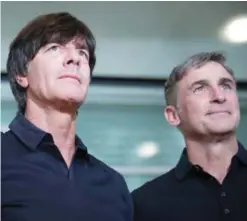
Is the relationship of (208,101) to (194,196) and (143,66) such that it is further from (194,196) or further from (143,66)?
(143,66)

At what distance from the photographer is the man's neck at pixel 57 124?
0.81 m

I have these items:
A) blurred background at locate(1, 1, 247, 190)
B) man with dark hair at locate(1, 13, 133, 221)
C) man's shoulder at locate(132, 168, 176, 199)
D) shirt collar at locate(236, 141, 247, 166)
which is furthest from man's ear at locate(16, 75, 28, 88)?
blurred background at locate(1, 1, 247, 190)

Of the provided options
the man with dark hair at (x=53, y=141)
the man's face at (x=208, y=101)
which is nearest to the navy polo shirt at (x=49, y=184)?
the man with dark hair at (x=53, y=141)

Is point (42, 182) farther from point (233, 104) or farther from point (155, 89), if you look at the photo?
point (155, 89)

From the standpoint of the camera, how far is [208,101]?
3.10 ft

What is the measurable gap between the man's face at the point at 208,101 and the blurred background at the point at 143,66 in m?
0.66

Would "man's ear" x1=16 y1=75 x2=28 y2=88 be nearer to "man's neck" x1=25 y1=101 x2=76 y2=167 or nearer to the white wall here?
"man's neck" x1=25 y1=101 x2=76 y2=167

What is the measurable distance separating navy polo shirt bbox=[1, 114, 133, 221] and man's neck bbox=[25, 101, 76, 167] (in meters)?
0.01

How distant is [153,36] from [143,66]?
0.12 meters

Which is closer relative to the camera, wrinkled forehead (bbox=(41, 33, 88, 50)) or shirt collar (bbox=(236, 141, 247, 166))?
wrinkled forehead (bbox=(41, 33, 88, 50))

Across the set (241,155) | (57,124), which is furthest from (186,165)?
(57,124)

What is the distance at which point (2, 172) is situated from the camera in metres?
0.73

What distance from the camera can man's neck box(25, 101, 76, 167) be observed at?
81 centimetres

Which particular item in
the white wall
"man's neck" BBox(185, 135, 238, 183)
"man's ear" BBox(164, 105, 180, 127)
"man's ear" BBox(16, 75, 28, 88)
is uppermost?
the white wall
